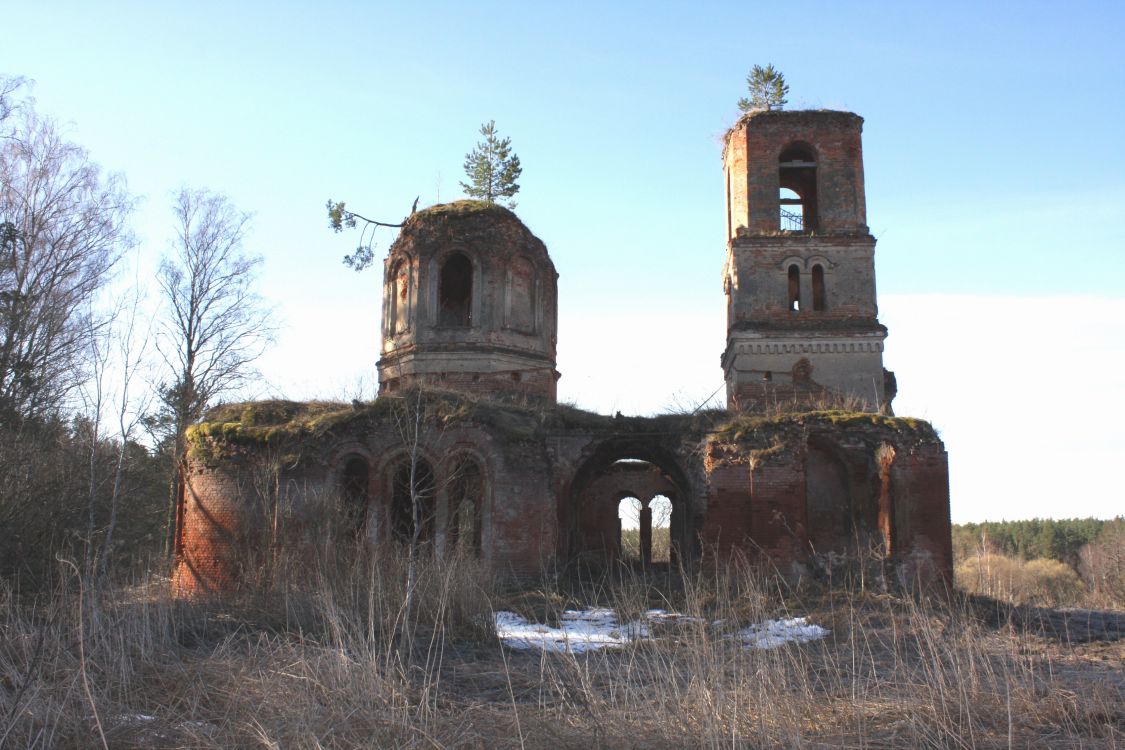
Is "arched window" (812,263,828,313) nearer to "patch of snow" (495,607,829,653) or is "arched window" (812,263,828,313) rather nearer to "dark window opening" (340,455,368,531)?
"patch of snow" (495,607,829,653)

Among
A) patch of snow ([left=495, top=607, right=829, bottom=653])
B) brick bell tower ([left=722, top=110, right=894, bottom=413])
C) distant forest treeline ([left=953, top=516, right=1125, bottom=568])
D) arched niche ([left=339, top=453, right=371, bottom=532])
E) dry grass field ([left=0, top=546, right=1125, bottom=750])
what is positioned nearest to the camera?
dry grass field ([left=0, top=546, right=1125, bottom=750])

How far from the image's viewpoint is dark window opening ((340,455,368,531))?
1591 cm

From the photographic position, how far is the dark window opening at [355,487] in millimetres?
15914

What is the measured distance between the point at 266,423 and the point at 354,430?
1742 mm

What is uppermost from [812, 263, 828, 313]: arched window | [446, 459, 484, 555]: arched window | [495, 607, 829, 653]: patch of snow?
[812, 263, 828, 313]: arched window

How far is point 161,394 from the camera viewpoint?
71.6ft

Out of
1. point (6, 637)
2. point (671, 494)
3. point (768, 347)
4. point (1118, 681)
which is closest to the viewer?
point (6, 637)

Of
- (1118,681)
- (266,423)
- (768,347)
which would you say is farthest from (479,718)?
(768,347)

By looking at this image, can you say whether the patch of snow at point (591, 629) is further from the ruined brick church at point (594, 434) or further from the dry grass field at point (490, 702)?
the dry grass field at point (490, 702)

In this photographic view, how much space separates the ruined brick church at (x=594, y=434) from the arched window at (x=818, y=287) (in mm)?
44

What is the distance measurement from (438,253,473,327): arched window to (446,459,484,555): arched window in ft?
15.5

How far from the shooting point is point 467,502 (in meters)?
16.7

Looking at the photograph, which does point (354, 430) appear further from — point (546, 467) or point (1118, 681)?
point (1118, 681)

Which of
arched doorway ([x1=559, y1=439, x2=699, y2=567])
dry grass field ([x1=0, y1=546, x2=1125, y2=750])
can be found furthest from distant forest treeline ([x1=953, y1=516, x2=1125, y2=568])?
dry grass field ([x1=0, y1=546, x2=1125, y2=750])
